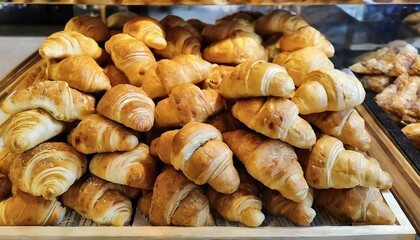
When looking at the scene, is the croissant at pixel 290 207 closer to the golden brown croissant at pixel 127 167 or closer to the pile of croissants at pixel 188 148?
the pile of croissants at pixel 188 148

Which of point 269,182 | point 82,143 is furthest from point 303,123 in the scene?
point 82,143

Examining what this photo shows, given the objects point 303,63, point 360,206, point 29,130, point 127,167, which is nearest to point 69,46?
point 29,130

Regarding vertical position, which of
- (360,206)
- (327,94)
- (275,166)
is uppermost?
(327,94)

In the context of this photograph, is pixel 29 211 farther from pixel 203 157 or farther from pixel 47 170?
pixel 203 157

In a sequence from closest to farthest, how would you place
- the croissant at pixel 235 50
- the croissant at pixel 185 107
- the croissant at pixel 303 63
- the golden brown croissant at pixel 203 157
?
the golden brown croissant at pixel 203 157
the croissant at pixel 185 107
the croissant at pixel 303 63
the croissant at pixel 235 50

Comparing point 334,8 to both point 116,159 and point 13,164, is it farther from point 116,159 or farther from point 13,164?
point 13,164

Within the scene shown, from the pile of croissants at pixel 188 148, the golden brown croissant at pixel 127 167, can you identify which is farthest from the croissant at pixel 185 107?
the golden brown croissant at pixel 127 167
